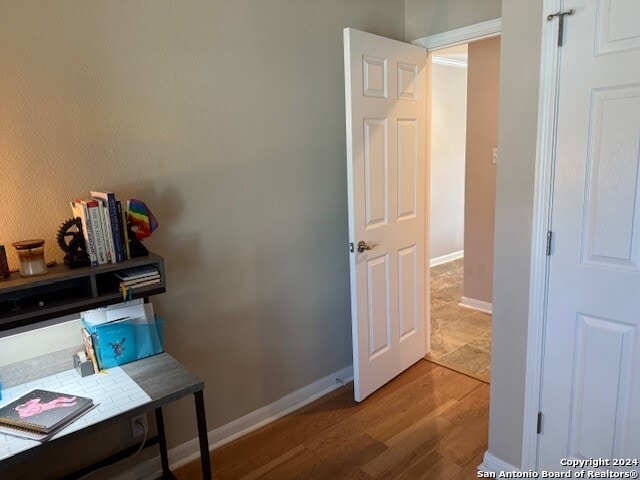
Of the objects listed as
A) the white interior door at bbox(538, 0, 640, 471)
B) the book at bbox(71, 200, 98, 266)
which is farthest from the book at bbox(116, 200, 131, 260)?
A: the white interior door at bbox(538, 0, 640, 471)

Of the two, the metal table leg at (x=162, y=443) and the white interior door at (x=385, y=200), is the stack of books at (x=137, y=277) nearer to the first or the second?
the metal table leg at (x=162, y=443)

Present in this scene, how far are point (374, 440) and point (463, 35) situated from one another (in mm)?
2193

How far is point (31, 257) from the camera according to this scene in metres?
1.54

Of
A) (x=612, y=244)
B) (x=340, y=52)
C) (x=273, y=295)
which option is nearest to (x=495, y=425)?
(x=612, y=244)

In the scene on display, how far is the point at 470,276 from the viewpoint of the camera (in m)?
4.04

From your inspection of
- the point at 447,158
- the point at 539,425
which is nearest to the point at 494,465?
Answer: the point at 539,425

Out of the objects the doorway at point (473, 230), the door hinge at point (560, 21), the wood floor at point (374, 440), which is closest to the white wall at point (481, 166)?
the doorway at point (473, 230)

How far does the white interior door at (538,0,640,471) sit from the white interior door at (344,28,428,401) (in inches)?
40.0

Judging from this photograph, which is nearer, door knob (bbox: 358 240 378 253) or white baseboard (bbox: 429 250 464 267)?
door knob (bbox: 358 240 378 253)

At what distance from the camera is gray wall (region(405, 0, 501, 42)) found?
2.42 m

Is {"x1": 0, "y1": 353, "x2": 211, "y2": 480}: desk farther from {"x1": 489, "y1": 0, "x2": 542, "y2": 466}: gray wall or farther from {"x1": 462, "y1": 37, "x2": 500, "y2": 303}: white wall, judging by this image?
{"x1": 462, "y1": 37, "x2": 500, "y2": 303}: white wall

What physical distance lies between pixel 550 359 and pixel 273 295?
1.32 metres

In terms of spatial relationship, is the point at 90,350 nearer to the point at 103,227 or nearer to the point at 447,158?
the point at 103,227

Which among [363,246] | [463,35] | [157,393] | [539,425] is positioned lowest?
[539,425]
